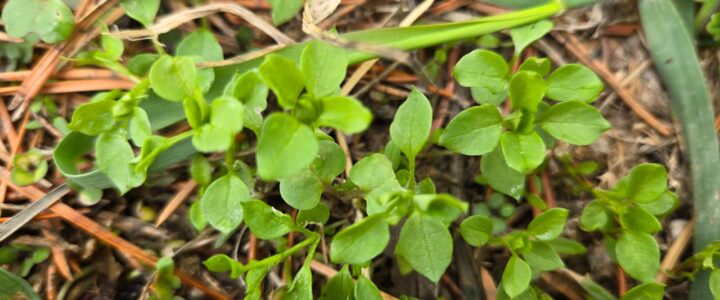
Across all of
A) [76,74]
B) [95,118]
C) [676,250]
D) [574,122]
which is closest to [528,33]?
[574,122]

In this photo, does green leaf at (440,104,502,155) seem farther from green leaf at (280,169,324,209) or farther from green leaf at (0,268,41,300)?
green leaf at (0,268,41,300)

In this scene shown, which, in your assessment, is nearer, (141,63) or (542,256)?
(542,256)

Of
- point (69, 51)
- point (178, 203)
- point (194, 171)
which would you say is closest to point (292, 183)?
point (194, 171)

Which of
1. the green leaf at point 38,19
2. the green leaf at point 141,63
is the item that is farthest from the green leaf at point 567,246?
the green leaf at point 38,19

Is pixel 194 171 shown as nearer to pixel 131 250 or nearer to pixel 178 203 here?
pixel 178 203

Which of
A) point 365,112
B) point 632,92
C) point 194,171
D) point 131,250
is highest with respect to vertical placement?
point 365,112

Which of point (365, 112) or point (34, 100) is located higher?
point (365, 112)

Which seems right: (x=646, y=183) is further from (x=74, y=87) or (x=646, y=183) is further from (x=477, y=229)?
(x=74, y=87)
